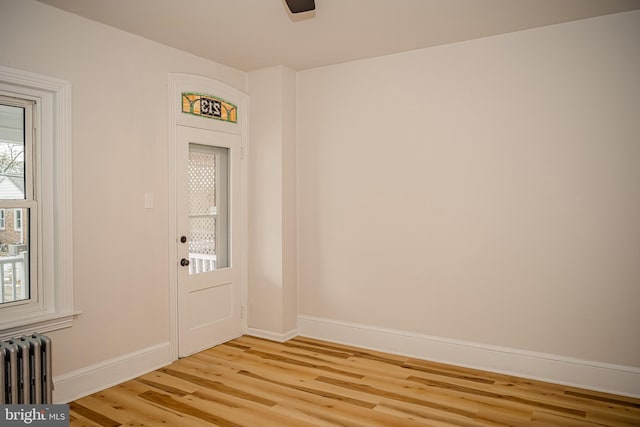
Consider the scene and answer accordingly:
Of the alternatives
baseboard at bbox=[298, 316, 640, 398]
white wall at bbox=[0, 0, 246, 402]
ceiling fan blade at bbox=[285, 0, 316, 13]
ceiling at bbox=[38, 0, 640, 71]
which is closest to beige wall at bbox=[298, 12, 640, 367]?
baseboard at bbox=[298, 316, 640, 398]

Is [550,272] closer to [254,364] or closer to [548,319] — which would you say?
[548,319]

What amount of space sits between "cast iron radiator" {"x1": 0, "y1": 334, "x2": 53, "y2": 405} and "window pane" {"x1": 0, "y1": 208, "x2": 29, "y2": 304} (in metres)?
0.39

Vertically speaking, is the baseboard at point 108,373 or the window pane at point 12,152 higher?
the window pane at point 12,152

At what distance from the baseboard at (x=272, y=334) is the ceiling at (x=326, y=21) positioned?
278 centimetres

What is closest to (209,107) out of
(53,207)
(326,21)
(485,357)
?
(326,21)

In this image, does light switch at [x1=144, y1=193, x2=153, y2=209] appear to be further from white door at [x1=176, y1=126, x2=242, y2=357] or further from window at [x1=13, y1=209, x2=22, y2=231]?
window at [x1=13, y1=209, x2=22, y2=231]

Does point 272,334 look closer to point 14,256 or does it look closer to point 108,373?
point 108,373

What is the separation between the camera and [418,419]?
2.95 metres

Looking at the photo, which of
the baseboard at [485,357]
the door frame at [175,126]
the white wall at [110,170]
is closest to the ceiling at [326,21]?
the white wall at [110,170]

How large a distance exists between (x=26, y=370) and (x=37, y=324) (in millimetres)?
426

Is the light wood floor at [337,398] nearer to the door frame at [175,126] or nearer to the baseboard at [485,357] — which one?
the baseboard at [485,357]

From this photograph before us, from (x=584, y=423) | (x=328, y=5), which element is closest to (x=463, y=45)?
(x=328, y=5)

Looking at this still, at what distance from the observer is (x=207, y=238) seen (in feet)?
14.5

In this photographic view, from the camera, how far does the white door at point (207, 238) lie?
4.09m
